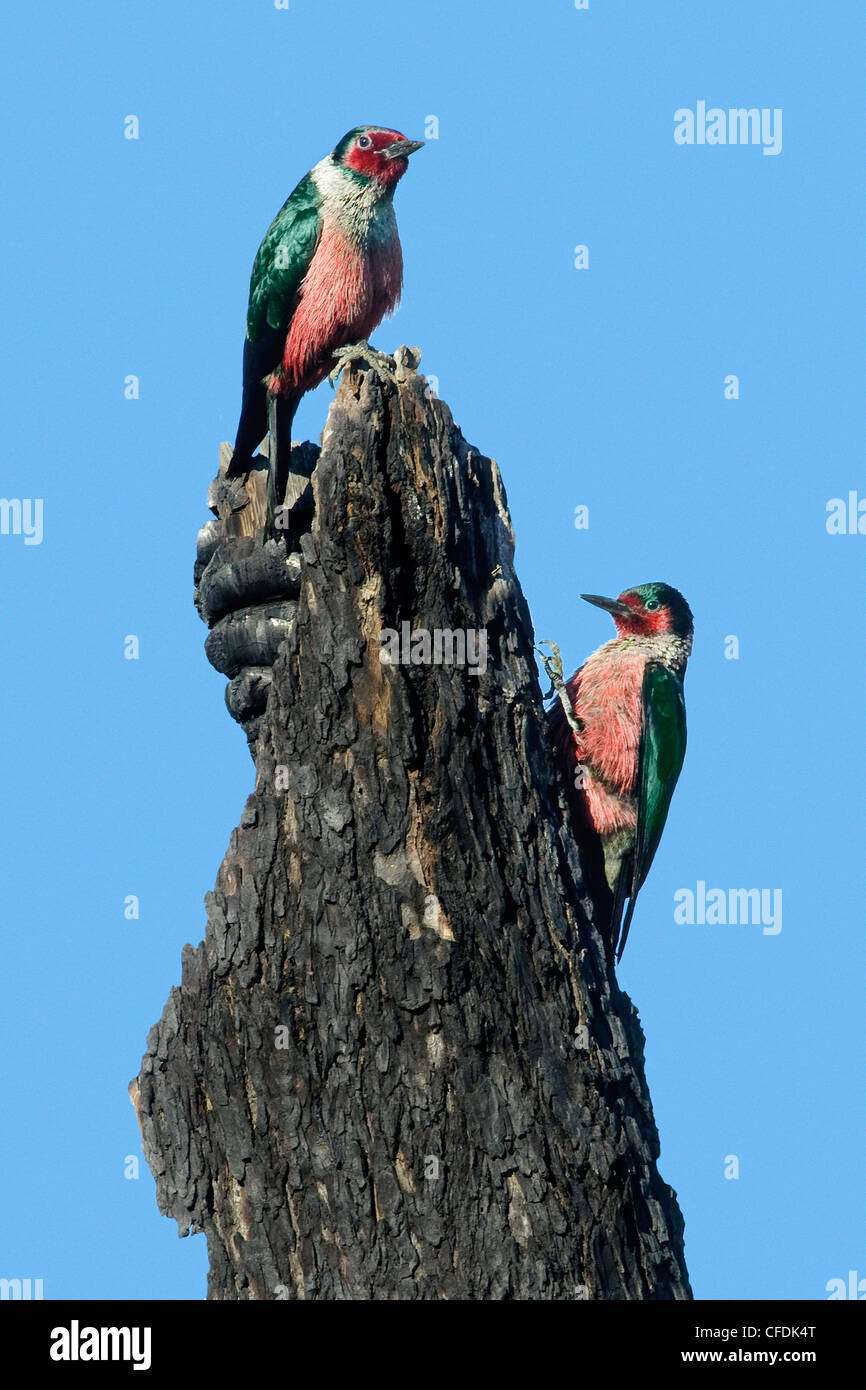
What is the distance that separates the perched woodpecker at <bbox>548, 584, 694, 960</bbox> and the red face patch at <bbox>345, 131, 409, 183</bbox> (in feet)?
7.41

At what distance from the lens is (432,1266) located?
5.77 metres

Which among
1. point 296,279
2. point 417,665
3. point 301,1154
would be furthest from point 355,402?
point 301,1154

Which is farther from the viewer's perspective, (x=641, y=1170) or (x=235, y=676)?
(x=235, y=676)

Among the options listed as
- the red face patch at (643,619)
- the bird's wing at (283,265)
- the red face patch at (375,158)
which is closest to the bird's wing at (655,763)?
the red face patch at (643,619)

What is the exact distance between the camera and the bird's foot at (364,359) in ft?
19.9

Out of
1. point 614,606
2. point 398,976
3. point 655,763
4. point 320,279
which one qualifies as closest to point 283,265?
point 320,279

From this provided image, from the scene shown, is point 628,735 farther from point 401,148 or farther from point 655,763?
point 401,148

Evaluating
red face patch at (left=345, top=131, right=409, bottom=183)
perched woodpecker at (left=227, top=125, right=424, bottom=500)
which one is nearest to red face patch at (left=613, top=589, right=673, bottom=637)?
perched woodpecker at (left=227, top=125, right=424, bottom=500)

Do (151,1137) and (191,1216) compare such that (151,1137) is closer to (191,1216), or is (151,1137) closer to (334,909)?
(191,1216)

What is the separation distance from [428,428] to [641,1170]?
10.2 ft

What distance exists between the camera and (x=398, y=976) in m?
5.79

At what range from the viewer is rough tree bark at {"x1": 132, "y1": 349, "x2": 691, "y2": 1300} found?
578 centimetres

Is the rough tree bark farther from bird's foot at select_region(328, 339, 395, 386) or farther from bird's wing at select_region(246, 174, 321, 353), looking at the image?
bird's wing at select_region(246, 174, 321, 353)

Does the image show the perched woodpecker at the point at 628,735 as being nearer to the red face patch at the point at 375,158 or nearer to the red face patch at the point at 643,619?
the red face patch at the point at 643,619
